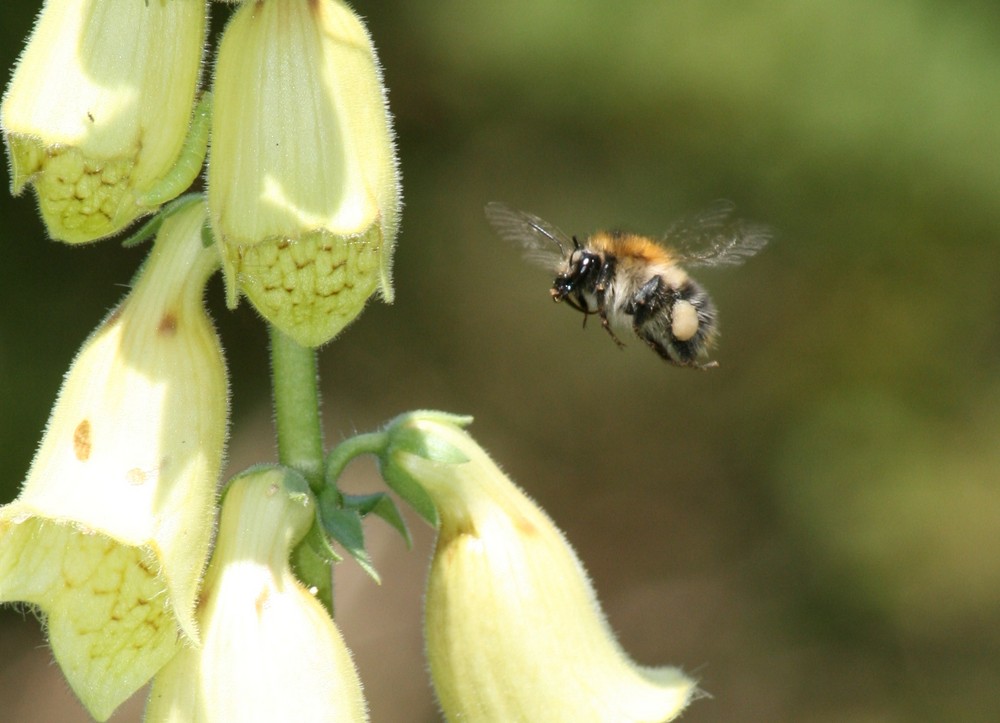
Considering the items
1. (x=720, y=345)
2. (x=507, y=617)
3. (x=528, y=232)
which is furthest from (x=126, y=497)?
(x=720, y=345)

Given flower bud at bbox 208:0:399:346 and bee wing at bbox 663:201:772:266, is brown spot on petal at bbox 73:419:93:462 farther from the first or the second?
bee wing at bbox 663:201:772:266

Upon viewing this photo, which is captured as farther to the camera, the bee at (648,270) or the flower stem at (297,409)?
the bee at (648,270)

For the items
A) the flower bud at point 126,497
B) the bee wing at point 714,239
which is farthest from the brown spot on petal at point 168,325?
the bee wing at point 714,239

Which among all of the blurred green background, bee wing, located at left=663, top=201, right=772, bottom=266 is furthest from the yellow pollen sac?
the blurred green background

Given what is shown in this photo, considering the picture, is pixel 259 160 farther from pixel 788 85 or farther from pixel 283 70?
pixel 788 85

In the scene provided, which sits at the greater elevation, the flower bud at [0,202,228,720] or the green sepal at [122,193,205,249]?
the green sepal at [122,193,205,249]

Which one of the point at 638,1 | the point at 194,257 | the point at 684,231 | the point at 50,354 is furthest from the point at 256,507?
the point at 50,354

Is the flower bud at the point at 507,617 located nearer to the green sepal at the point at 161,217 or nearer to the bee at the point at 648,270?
the green sepal at the point at 161,217
